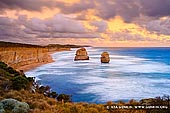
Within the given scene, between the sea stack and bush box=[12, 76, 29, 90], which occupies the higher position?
the sea stack

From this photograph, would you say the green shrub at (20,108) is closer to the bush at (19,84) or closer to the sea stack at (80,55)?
the bush at (19,84)

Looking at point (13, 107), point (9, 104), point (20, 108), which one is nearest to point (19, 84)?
point (9, 104)

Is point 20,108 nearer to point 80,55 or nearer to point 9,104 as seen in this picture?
point 9,104

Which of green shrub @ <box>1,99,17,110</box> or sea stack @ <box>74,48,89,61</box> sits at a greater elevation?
sea stack @ <box>74,48,89,61</box>

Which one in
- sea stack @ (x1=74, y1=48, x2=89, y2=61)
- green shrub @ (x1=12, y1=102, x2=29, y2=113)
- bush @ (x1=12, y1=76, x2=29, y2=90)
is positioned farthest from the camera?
sea stack @ (x1=74, y1=48, x2=89, y2=61)

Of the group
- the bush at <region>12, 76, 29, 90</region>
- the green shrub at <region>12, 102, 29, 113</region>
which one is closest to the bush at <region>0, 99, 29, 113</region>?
the green shrub at <region>12, 102, 29, 113</region>

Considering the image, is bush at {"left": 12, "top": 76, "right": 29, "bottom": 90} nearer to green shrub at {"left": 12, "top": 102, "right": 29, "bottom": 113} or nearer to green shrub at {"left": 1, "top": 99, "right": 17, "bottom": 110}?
green shrub at {"left": 1, "top": 99, "right": 17, "bottom": 110}

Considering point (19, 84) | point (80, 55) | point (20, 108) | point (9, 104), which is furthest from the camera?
point (80, 55)

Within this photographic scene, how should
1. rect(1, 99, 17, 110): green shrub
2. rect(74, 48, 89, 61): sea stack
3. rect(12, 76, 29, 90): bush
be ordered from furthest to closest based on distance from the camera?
1. rect(74, 48, 89, 61): sea stack
2. rect(12, 76, 29, 90): bush
3. rect(1, 99, 17, 110): green shrub

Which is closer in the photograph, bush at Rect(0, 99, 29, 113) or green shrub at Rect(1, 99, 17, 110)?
bush at Rect(0, 99, 29, 113)

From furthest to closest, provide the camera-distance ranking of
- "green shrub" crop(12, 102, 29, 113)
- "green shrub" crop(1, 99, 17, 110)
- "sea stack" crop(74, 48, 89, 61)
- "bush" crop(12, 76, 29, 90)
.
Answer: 1. "sea stack" crop(74, 48, 89, 61)
2. "bush" crop(12, 76, 29, 90)
3. "green shrub" crop(1, 99, 17, 110)
4. "green shrub" crop(12, 102, 29, 113)

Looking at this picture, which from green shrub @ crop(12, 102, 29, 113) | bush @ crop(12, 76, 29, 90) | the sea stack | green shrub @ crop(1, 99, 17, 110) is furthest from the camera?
the sea stack

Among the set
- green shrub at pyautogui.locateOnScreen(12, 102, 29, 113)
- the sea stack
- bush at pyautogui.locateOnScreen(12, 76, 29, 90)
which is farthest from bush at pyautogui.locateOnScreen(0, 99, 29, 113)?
the sea stack

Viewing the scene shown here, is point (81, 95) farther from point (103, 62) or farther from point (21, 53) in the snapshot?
point (103, 62)
